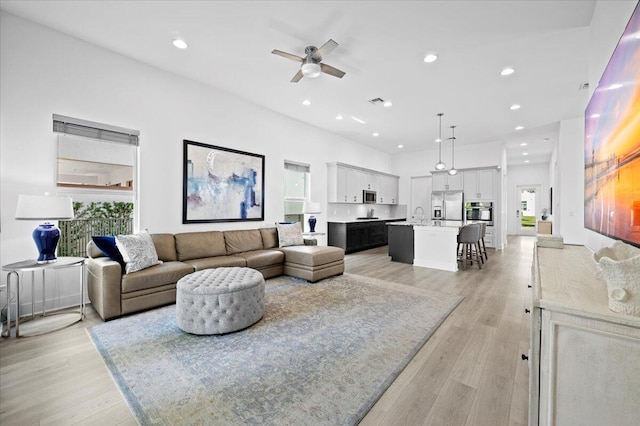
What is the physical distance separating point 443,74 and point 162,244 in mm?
4730

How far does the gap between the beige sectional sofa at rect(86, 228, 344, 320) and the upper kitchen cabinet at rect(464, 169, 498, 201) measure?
18.0ft

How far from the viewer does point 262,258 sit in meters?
4.21

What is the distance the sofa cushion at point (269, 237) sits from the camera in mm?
4918

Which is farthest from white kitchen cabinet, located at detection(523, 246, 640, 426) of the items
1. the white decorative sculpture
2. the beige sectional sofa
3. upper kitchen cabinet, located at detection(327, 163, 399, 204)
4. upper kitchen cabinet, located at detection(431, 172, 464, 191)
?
upper kitchen cabinet, located at detection(431, 172, 464, 191)

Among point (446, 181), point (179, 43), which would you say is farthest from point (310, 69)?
point (446, 181)

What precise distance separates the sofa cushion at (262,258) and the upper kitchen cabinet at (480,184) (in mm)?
6356

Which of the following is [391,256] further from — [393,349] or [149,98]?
[149,98]

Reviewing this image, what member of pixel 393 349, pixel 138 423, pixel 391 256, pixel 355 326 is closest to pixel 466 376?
pixel 393 349

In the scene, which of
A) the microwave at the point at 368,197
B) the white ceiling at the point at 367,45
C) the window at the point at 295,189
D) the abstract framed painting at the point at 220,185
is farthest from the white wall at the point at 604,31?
the microwave at the point at 368,197

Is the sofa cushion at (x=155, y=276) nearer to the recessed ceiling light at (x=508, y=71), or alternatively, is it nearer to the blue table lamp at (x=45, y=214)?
the blue table lamp at (x=45, y=214)

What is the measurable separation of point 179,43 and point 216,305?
122 inches

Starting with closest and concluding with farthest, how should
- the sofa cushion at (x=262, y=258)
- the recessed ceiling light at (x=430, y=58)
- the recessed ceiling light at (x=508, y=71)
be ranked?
the recessed ceiling light at (x=430, y=58), the recessed ceiling light at (x=508, y=71), the sofa cushion at (x=262, y=258)

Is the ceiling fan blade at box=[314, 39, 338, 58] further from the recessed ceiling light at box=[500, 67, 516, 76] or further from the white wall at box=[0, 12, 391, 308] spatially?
the recessed ceiling light at box=[500, 67, 516, 76]

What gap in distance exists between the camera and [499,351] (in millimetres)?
2250
